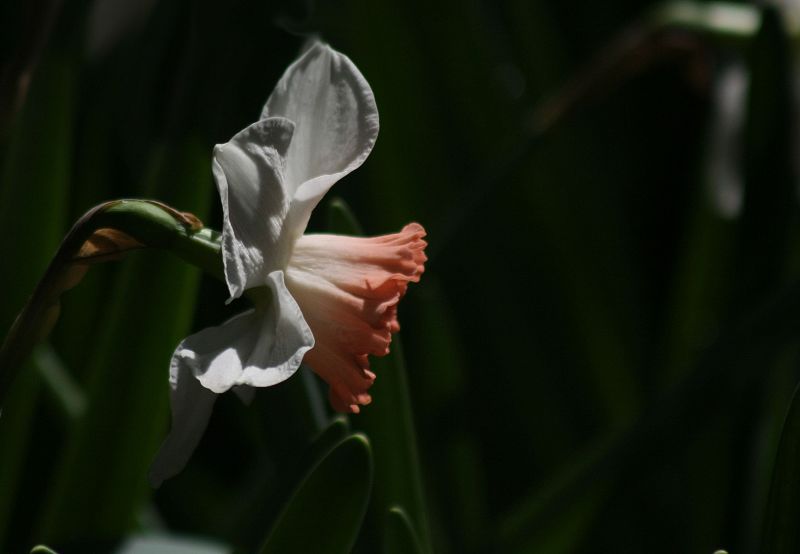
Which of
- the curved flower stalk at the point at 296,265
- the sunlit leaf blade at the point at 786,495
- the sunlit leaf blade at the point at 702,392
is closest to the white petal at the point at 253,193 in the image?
the curved flower stalk at the point at 296,265

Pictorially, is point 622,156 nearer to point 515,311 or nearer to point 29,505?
point 515,311

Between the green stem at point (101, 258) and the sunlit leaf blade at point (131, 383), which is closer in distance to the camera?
the green stem at point (101, 258)

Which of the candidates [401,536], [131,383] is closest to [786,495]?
[401,536]

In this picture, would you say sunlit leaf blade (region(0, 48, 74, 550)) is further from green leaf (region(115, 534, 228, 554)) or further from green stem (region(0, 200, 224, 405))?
green stem (region(0, 200, 224, 405))

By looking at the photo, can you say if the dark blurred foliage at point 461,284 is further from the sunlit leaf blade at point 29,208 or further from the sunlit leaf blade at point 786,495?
the sunlit leaf blade at point 786,495

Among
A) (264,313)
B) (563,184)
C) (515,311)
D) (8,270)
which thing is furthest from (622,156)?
(264,313)
